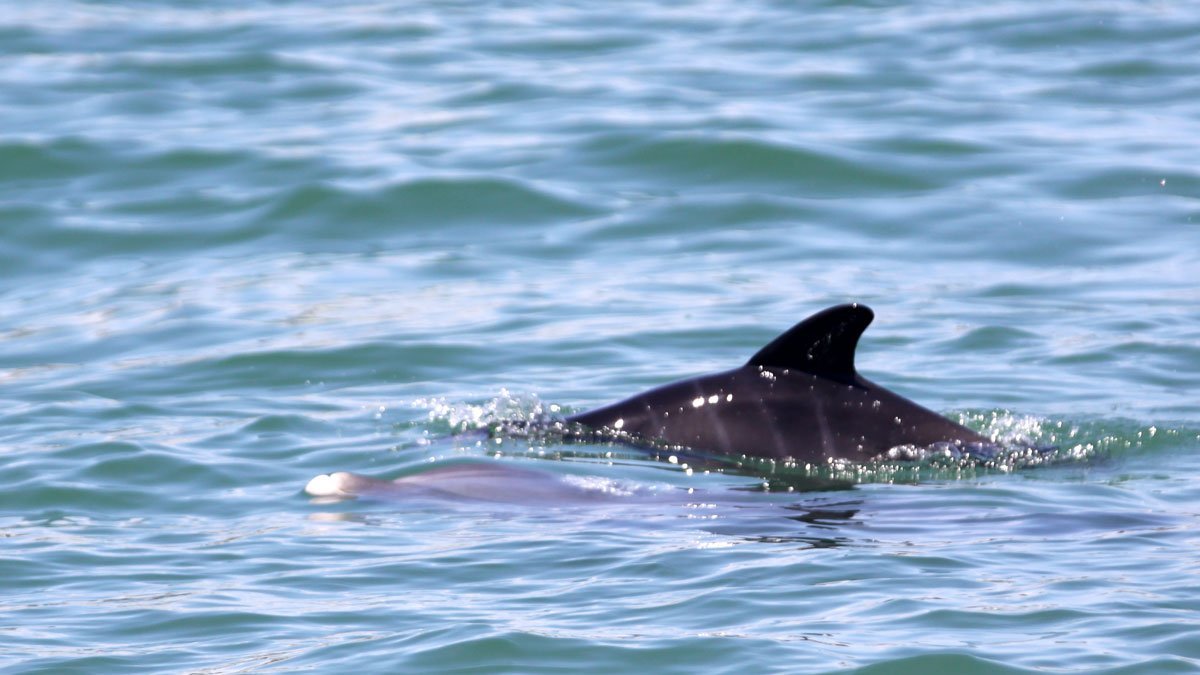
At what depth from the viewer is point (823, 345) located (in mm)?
9516

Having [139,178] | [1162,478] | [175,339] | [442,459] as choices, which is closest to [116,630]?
[442,459]

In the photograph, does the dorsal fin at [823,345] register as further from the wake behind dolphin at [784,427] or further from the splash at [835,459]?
the splash at [835,459]

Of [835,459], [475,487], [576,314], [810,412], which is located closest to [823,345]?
[810,412]

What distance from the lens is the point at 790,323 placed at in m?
13.2

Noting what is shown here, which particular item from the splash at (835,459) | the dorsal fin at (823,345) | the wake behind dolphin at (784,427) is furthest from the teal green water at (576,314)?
the dorsal fin at (823,345)

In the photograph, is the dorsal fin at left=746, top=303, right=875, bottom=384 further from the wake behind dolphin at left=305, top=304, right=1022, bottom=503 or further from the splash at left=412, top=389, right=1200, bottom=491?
the splash at left=412, top=389, right=1200, bottom=491

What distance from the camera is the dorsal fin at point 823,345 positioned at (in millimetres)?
9211

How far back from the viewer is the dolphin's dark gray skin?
959 cm

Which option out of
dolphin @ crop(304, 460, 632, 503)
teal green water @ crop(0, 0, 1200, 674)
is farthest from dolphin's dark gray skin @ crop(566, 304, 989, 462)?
dolphin @ crop(304, 460, 632, 503)

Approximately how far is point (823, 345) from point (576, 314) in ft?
14.2

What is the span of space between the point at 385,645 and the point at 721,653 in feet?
4.11

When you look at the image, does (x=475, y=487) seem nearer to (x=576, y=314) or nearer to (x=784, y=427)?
(x=784, y=427)

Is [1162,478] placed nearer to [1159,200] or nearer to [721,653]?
[721,653]

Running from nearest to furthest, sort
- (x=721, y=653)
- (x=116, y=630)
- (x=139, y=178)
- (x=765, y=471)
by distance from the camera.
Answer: (x=721, y=653)
(x=116, y=630)
(x=765, y=471)
(x=139, y=178)
